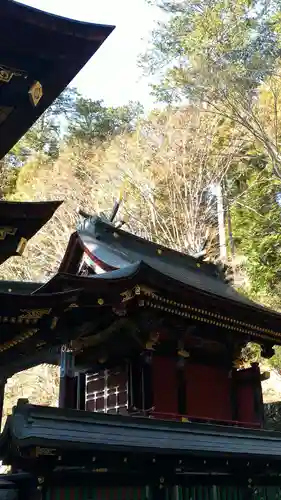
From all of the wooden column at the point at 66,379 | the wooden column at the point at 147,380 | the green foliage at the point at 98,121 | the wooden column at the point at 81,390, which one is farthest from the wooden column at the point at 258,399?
the green foliage at the point at 98,121

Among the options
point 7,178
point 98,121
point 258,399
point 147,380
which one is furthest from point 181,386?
point 7,178

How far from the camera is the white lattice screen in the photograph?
32.5 feet

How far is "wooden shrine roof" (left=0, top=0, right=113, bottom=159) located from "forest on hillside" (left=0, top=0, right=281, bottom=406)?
11.9 meters

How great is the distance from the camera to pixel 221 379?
36.9 feet

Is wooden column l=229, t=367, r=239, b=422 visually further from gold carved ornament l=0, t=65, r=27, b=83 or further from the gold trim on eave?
gold carved ornament l=0, t=65, r=27, b=83

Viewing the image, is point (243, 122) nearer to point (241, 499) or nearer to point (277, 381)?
point (277, 381)

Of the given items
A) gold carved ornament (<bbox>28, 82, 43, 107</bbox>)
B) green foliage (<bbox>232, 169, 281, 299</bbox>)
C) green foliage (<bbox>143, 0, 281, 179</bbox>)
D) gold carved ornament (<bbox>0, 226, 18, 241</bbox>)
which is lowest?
gold carved ornament (<bbox>0, 226, 18, 241</bbox>)

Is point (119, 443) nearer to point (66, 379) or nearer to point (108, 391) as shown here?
point (66, 379)

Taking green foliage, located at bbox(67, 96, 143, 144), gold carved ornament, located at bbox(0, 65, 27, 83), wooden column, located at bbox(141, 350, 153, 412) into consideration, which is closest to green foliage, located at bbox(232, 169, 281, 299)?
wooden column, located at bbox(141, 350, 153, 412)

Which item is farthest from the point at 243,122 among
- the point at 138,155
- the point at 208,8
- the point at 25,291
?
the point at 25,291

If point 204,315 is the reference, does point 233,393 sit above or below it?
below

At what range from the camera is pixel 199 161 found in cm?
2448

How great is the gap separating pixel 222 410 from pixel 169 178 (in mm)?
15364

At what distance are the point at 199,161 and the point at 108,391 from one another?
1622 centimetres
